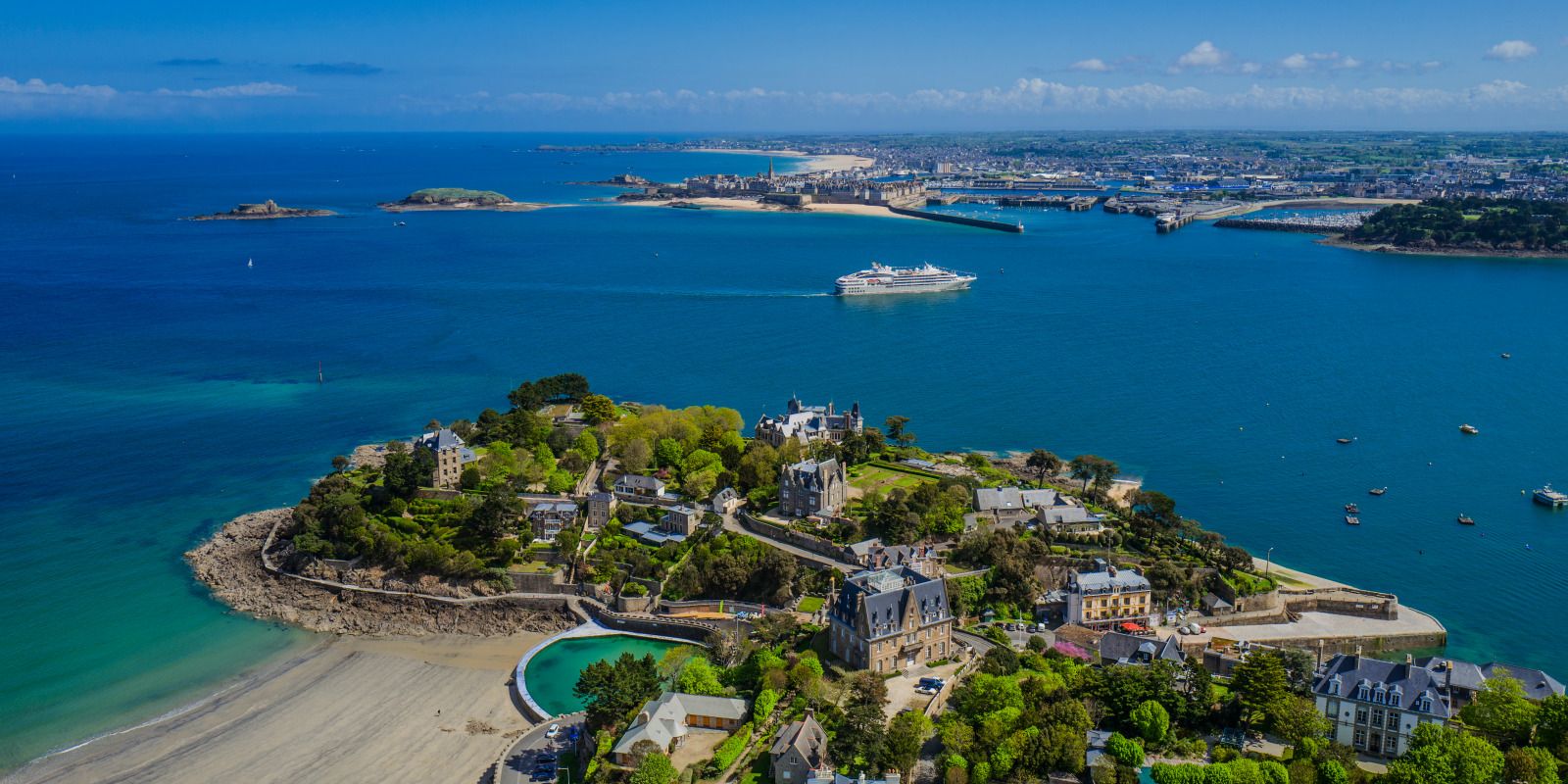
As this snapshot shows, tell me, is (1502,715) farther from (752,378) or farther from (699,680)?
(752,378)

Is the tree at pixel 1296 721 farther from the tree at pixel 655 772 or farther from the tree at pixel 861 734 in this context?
the tree at pixel 655 772

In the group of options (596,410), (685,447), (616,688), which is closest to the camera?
(616,688)

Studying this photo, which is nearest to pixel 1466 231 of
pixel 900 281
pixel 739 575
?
pixel 900 281

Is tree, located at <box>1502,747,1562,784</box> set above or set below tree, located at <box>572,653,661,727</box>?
above

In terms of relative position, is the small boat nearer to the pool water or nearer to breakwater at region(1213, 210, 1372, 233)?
the pool water

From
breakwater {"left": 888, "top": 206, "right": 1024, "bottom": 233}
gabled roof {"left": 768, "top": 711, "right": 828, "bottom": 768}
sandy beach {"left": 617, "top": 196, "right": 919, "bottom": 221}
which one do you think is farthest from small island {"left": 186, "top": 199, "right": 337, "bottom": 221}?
gabled roof {"left": 768, "top": 711, "right": 828, "bottom": 768}

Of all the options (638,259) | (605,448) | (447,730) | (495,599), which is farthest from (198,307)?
(447,730)

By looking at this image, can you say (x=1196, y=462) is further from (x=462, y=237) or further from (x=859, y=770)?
(x=462, y=237)

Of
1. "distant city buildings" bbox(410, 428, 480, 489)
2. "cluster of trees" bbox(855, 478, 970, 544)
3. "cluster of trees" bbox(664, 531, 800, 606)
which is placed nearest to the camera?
"cluster of trees" bbox(664, 531, 800, 606)
